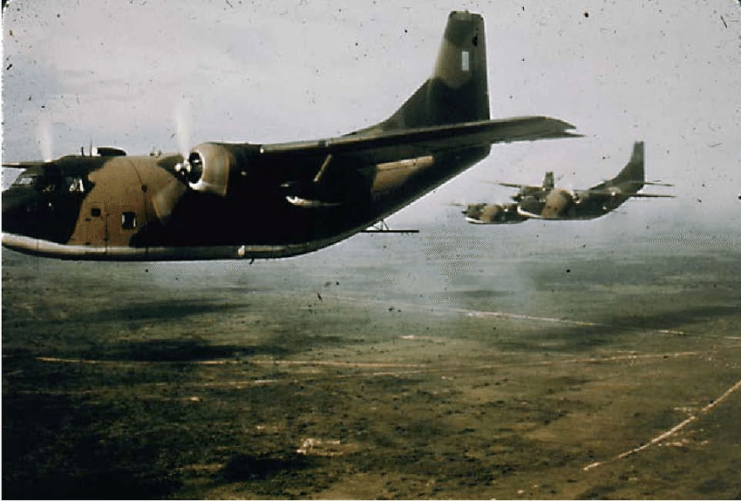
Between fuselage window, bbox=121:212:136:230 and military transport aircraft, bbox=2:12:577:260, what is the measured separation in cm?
3

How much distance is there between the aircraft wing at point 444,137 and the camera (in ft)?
53.2

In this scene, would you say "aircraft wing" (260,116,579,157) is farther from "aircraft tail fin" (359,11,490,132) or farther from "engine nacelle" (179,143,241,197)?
"aircraft tail fin" (359,11,490,132)

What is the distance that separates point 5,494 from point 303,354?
18945mm

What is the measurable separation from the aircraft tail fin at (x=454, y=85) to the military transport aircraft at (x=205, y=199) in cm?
354

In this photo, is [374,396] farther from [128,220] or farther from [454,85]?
[128,220]

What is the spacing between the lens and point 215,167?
1866 cm

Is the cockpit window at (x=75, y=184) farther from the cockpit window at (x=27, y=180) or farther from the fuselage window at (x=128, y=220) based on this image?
the fuselage window at (x=128, y=220)

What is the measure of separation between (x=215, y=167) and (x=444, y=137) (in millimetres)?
6860

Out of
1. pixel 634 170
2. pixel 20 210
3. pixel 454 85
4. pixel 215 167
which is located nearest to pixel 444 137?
pixel 454 85

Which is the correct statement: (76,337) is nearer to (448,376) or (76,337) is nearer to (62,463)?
(62,463)

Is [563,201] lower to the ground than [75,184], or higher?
lower

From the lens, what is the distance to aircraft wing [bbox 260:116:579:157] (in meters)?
16.2

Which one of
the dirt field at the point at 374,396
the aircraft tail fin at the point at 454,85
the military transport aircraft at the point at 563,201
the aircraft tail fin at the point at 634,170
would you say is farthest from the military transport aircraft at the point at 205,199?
the aircraft tail fin at the point at 634,170

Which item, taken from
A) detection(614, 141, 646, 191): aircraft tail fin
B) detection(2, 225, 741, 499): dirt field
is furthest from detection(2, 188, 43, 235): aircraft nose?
detection(614, 141, 646, 191): aircraft tail fin
